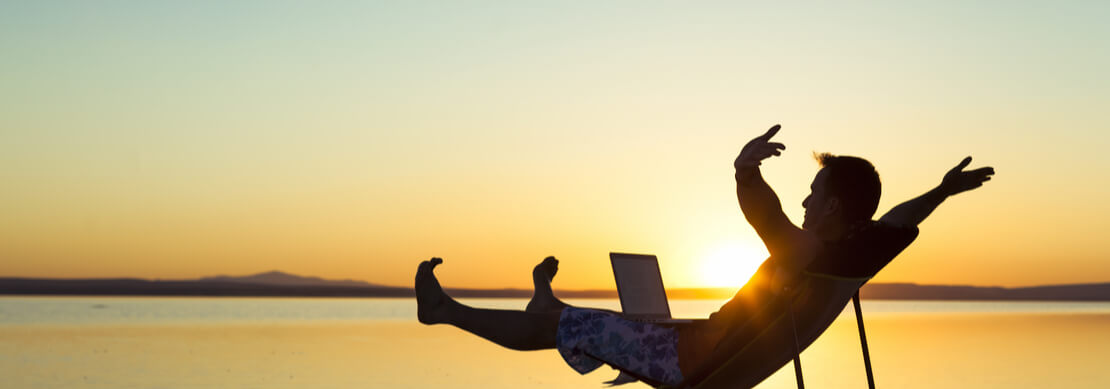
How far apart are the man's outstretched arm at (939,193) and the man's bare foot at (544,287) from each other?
65.9 inches

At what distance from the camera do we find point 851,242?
3947mm

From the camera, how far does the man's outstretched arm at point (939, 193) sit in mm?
4469

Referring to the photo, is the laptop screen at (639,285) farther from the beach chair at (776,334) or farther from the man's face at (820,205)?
the man's face at (820,205)

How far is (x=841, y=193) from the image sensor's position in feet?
A: 12.9

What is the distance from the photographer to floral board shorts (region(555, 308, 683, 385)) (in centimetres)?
425

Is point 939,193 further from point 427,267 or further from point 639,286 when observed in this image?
point 427,267

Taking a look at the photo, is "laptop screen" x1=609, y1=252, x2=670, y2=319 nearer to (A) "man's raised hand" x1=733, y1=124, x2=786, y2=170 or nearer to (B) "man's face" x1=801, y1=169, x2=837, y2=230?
(B) "man's face" x1=801, y1=169, x2=837, y2=230

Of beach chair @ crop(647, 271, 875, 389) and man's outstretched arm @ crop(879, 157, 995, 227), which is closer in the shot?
beach chair @ crop(647, 271, 875, 389)

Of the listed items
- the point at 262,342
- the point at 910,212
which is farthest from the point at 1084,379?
the point at 262,342

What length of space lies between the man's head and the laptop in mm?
1764

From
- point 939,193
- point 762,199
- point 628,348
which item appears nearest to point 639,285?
point 628,348

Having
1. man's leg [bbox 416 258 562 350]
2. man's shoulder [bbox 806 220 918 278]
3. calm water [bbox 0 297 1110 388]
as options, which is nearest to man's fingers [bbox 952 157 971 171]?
man's shoulder [bbox 806 220 918 278]

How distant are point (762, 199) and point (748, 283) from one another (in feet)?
1.66

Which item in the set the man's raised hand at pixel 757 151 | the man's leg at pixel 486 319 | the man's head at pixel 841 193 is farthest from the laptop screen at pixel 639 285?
the man's raised hand at pixel 757 151
